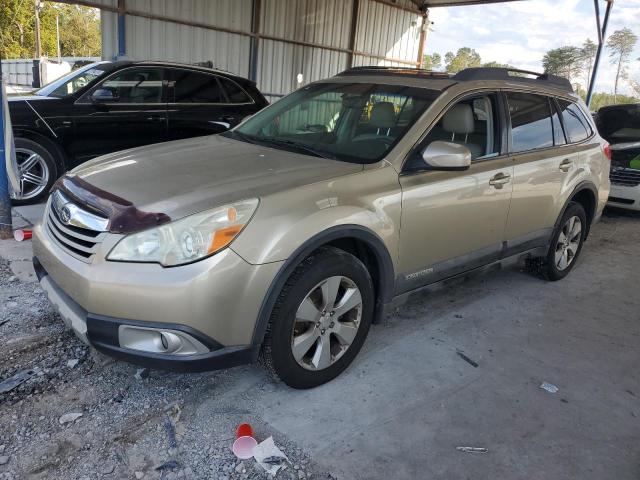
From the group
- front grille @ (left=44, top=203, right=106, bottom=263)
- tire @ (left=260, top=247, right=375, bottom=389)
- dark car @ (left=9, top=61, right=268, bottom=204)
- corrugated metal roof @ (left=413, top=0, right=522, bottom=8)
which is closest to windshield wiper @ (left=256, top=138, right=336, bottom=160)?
tire @ (left=260, top=247, right=375, bottom=389)

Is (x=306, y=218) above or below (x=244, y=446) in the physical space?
above

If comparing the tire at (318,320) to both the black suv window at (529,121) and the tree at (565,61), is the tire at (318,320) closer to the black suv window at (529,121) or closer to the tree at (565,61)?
the black suv window at (529,121)

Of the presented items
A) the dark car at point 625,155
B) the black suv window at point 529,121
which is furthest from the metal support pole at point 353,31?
the black suv window at point 529,121

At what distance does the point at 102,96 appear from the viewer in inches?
256

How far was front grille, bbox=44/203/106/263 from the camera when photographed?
252 centimetres

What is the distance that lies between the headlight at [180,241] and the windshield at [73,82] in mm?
4773

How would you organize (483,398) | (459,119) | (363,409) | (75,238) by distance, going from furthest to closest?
(459,119) < (483,398) < (363,409) < (75,238)

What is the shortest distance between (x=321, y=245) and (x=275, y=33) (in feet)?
36.2

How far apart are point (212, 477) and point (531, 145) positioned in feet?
10.9

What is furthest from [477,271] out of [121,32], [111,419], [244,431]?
[121,32]

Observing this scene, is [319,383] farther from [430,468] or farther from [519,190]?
[519,190]

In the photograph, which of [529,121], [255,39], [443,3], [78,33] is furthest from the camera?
[78,33]

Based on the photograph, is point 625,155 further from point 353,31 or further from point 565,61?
point 565,61

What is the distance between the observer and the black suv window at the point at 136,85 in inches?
260
